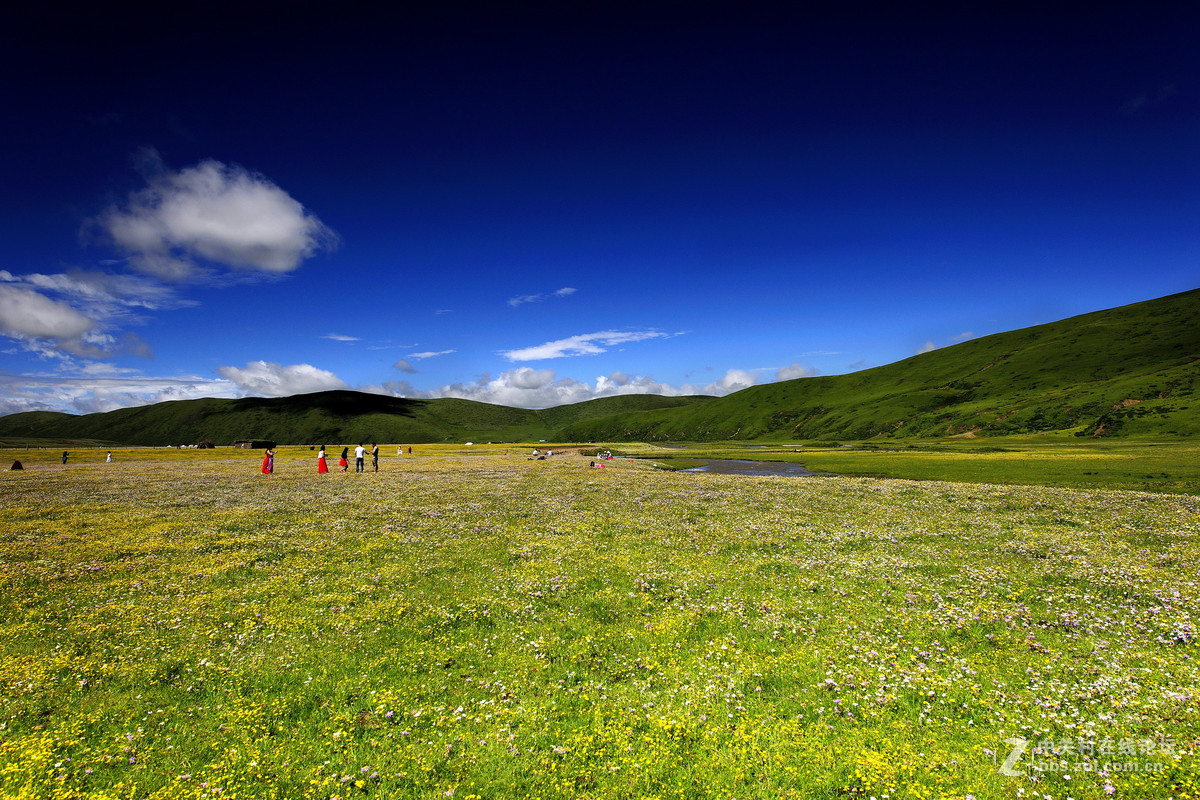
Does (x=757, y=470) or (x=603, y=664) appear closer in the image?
(x=603, y=664)

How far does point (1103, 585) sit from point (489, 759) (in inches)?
868

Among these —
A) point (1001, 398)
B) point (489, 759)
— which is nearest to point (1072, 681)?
point (489, 759)

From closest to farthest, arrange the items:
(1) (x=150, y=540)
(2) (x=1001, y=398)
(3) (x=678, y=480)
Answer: (1) (x=150, y=540) → (3) (x=678, y=480) → (2) (x=1001, y=398)

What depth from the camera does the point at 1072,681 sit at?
36.6 feet

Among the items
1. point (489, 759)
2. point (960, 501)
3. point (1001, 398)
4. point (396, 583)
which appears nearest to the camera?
point (489, 759)

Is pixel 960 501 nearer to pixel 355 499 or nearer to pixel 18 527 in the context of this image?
pixel 355 499

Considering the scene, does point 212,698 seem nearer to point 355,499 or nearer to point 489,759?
point 489,759

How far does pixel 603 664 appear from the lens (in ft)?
41.0

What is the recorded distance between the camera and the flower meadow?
8.46 meters

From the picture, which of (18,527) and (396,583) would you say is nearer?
(396,583)

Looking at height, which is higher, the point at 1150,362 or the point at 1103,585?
the point at 1150,362

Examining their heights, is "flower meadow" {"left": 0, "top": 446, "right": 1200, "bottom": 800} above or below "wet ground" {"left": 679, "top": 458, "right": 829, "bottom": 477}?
above

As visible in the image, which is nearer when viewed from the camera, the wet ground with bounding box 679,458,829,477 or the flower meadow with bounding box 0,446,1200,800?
the flower meadow with bounding box 0,446,1200,800

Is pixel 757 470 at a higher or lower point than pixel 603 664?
lower
